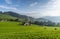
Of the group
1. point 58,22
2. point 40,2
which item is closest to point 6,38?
point 40,2

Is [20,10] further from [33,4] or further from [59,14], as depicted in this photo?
[59,14]

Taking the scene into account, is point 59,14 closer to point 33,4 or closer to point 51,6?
point 51,6

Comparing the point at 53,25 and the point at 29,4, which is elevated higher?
the point at 29,4

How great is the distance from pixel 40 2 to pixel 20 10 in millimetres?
2876

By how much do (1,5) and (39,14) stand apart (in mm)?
4496

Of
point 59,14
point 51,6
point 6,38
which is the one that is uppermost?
point 51,6

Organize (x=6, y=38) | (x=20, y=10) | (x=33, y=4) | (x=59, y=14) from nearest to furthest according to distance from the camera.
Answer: (x=6, y=38) < (x=59, y=14) < (x=33, y=4) < (x=20, y=10)

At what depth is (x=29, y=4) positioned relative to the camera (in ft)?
47.4

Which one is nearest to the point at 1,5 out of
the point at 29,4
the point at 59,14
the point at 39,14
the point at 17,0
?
the point at 17,0

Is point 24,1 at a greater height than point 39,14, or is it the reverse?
point 24,1

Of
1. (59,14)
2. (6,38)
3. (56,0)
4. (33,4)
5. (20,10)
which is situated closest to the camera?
(6,38)

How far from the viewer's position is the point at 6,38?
8.55m

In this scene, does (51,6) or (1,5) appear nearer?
(51,6)

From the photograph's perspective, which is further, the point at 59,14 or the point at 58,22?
the point at 58,22
